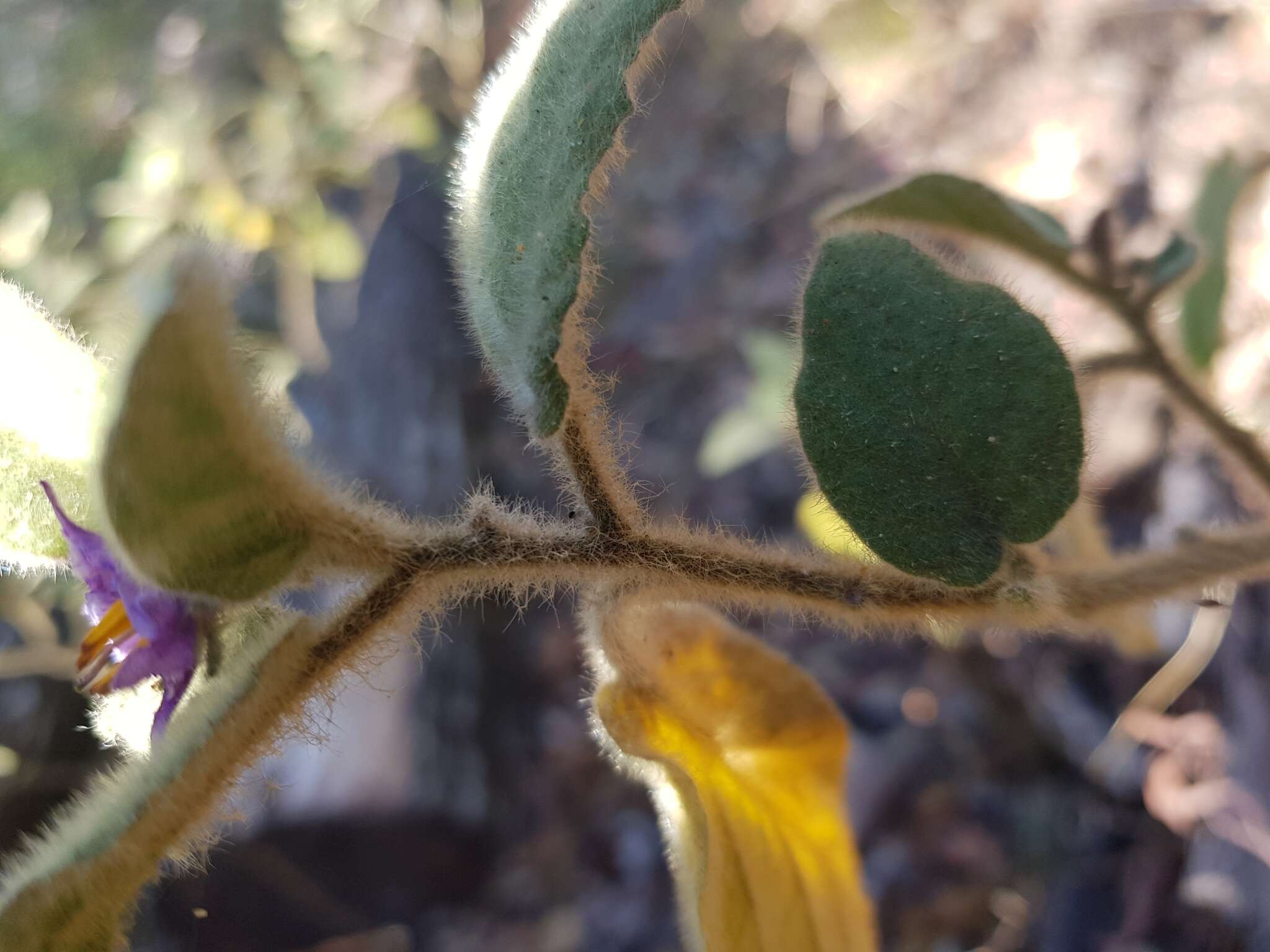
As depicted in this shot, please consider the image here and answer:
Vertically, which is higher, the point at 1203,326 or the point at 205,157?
the point at 205,157

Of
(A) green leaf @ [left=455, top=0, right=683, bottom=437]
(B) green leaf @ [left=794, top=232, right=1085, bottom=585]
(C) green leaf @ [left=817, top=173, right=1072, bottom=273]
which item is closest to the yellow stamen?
(A) green leaf @ [left=455, top=0, right=683, bottom=437]

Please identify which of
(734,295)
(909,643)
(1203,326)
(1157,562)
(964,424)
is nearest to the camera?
(964,424)

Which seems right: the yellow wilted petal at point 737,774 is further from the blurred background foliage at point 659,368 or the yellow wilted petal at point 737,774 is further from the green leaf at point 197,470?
the blurred background foliage at point 659,368

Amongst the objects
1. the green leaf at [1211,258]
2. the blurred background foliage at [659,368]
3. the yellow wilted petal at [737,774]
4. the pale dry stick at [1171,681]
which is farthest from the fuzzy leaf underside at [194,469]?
the pale dry stick at [1171,681]

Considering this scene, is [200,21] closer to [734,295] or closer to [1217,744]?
[734,295]

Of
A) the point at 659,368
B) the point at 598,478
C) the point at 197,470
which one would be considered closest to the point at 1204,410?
the point at 598,478

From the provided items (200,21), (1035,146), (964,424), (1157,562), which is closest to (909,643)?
(1157,562)
